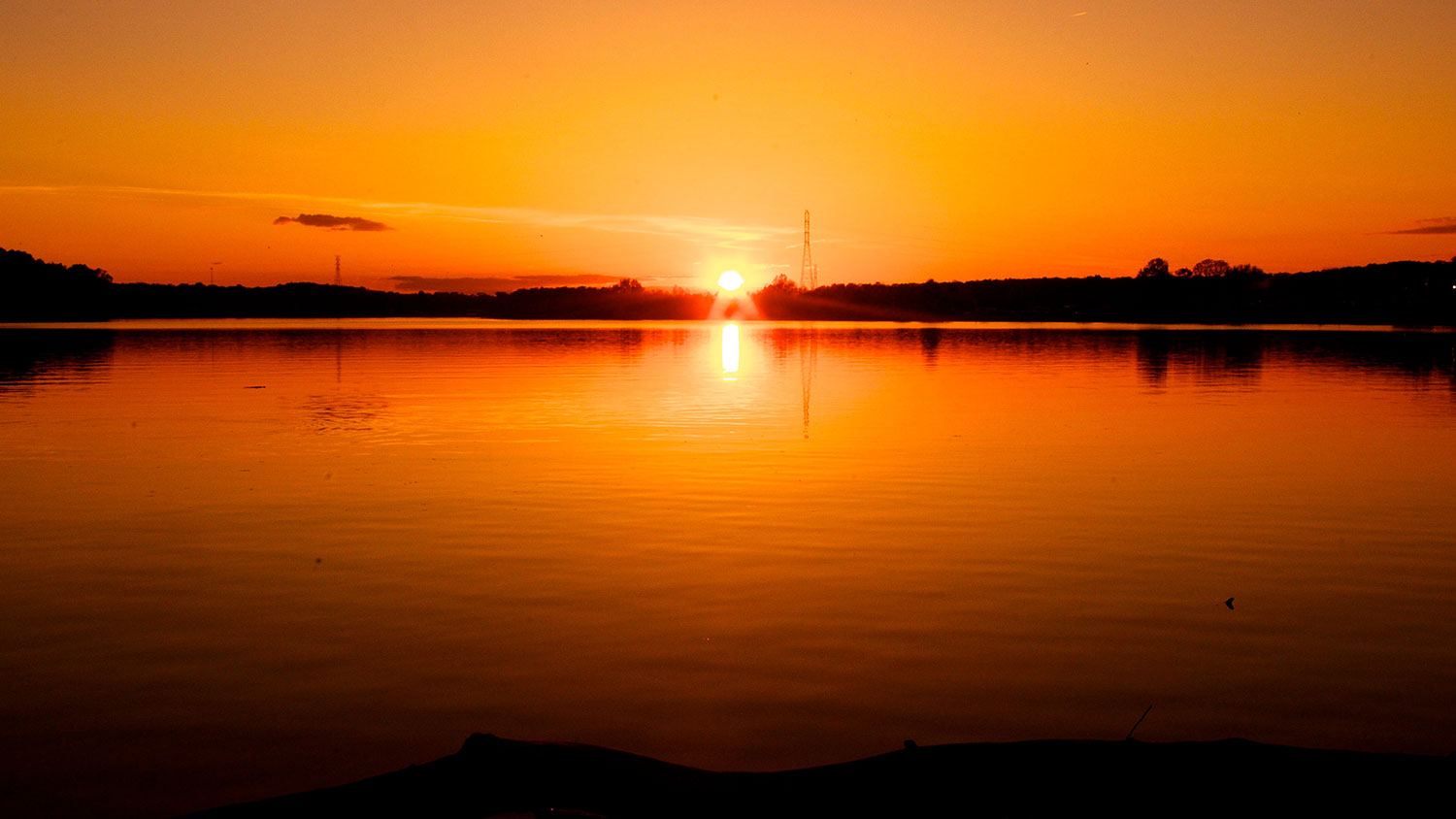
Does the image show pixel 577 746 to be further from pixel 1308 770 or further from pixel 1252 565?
pixel 1252 565

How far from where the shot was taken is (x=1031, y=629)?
1002 centimetres

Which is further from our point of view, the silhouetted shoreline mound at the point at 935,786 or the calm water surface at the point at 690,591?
the calm water surface at the point at 690,591

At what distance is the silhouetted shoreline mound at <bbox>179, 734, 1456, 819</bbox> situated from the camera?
5719mm

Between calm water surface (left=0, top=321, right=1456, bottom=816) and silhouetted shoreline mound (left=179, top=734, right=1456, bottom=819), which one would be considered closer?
silhouetted shoreline mound (left=179, top=734, right=1456, bottom=819)

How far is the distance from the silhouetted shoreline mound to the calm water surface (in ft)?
3.81

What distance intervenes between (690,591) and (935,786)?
576cm

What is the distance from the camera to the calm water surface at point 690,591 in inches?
301

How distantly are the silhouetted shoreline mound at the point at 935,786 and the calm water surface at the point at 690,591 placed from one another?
116 centimetres

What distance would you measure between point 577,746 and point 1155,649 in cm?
554

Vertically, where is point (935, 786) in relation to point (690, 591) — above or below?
above

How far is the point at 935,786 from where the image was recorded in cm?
591

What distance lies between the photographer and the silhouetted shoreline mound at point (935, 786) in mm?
5719

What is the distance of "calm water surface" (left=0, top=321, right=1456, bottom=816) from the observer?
7.65m

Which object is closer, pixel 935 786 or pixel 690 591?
pixel 935 786
